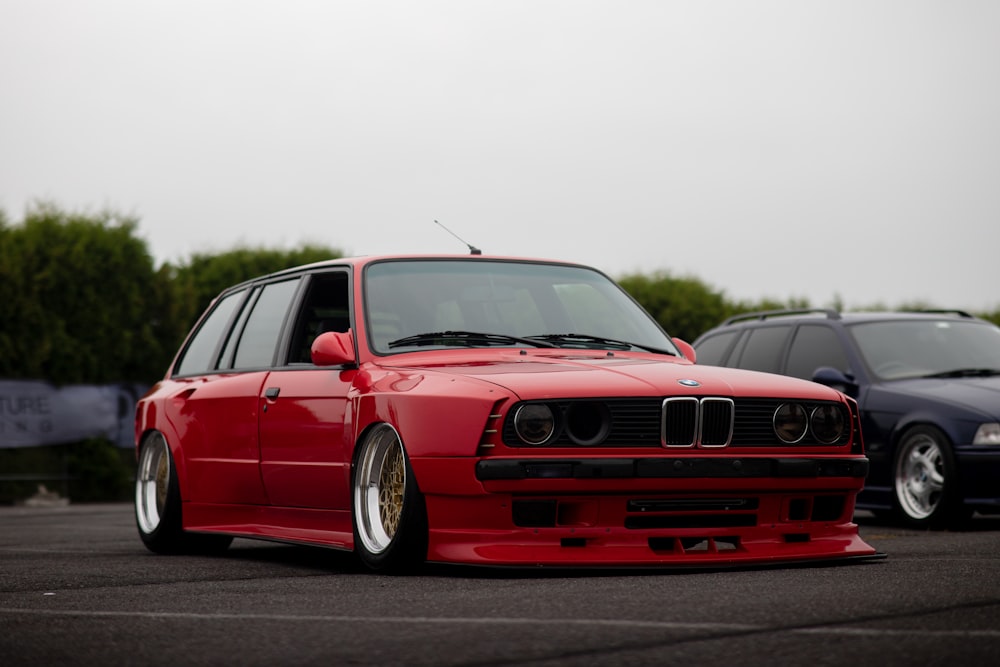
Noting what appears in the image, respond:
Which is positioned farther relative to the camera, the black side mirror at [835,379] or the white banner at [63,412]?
the white banner at [63,412]

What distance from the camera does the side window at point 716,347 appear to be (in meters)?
13.1

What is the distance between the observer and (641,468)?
21.1ft

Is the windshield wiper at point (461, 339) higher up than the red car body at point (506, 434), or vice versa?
the windshield wiper at point (461, 339)

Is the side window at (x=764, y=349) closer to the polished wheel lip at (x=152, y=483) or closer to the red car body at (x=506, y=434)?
the red car body at (x=506, y=434)

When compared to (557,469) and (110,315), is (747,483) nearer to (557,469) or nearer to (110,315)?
(557,469)

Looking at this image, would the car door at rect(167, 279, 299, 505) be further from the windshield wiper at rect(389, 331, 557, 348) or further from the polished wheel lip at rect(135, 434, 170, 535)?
the windshield wiper at rect(389, 331, 557, 348)

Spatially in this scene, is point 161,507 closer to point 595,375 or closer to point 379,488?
point 379,488

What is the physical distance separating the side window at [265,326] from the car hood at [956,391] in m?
4.69

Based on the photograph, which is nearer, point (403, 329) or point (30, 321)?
point (403, 329)

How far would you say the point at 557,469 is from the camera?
636cm

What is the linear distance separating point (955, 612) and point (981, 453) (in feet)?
Answer: 18.4

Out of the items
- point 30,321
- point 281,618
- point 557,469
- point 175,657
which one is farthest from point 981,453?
point 30,321

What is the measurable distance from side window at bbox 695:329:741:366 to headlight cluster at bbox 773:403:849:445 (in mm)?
5790

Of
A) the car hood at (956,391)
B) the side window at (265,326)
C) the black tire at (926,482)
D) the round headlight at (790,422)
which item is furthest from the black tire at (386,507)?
the car hood at (956,391)
